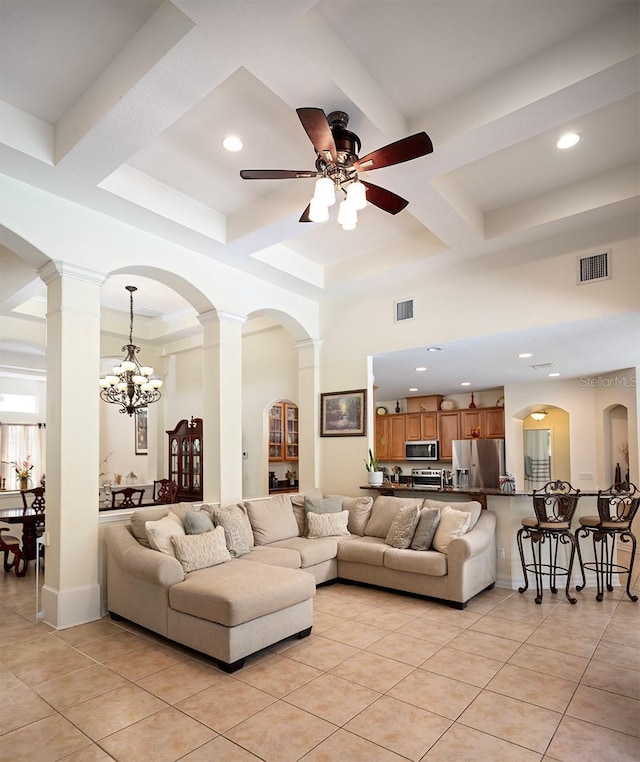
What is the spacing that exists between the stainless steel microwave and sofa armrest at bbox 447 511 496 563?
5270mm

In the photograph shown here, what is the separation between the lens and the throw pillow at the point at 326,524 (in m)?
5.42

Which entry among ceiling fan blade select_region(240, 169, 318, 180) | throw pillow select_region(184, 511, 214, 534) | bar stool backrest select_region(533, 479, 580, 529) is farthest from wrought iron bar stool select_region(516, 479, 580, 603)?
ceiling fan blade select_region(240, 169, 318, 180)

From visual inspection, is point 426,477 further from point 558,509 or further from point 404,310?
point 558,509


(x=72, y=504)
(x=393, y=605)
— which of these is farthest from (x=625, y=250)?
(x=72, y=504)

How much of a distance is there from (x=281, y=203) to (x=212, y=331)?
1674mm

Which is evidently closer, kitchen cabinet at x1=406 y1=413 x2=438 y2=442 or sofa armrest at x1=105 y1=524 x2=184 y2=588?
sofa armrest at x1=105 y1=524 x2=184 y2=588

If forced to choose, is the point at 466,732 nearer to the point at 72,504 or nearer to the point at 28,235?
the point at 72,504

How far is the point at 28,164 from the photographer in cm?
362

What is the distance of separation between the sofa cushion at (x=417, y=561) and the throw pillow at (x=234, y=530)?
4.35ft

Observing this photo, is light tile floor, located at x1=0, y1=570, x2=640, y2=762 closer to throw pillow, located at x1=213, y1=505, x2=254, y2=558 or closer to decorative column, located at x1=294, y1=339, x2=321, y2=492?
throw pillow, located at x1=213, y1=505, x2=254, y2=558

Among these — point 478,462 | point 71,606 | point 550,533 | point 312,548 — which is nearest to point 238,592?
point 71,606

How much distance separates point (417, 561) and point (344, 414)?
7.65 feet

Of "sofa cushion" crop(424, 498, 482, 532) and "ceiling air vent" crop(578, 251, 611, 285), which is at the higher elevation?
"ceiling air vent" crop(578, 251, 611, 285)

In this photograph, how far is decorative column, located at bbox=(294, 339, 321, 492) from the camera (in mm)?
6656
